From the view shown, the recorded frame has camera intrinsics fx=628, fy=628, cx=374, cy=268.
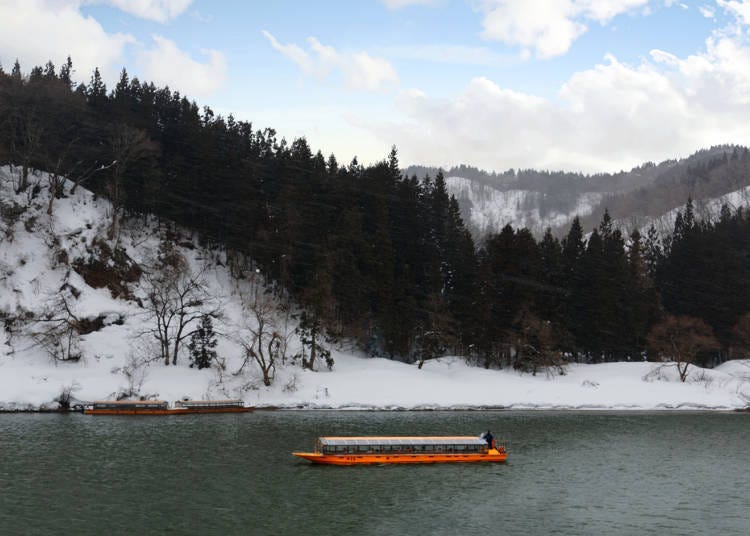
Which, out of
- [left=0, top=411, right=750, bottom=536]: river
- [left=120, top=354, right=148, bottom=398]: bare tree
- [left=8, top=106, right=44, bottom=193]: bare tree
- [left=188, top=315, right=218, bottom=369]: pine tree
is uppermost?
[left=8, top=106, right=44, bottom=193]: bare tree

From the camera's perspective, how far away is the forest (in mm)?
79312

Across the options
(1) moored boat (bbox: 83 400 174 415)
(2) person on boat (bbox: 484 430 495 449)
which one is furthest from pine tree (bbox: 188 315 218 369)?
(2) person on boat (bbox: 484 430 495 449)

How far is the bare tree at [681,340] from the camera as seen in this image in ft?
258

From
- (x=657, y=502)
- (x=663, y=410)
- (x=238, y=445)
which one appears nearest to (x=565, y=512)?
(x=657, y=502)

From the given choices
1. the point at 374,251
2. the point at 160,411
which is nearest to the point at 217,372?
the point at 160,411

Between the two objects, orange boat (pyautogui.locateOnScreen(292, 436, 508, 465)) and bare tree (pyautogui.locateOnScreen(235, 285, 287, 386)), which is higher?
bare tree (pyautogui.locateOnScreen(235, 285, 287, 386))

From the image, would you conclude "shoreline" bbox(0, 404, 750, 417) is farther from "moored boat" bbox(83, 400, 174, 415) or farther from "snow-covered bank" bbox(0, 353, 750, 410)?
"moored boat" bbox(83, 400, 174, 415)

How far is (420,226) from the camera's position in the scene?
90.9 meters

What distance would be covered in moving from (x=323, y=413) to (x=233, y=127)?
62737mm

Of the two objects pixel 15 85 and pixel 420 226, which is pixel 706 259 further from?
pixel 15 85

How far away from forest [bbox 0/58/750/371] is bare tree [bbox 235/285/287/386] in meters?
3.31

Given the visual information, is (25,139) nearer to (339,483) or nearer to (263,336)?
(263,336)

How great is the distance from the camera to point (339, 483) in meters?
33.8

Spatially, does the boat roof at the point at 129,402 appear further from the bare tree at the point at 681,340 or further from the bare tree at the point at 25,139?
the bare tree at the point at 681,340
